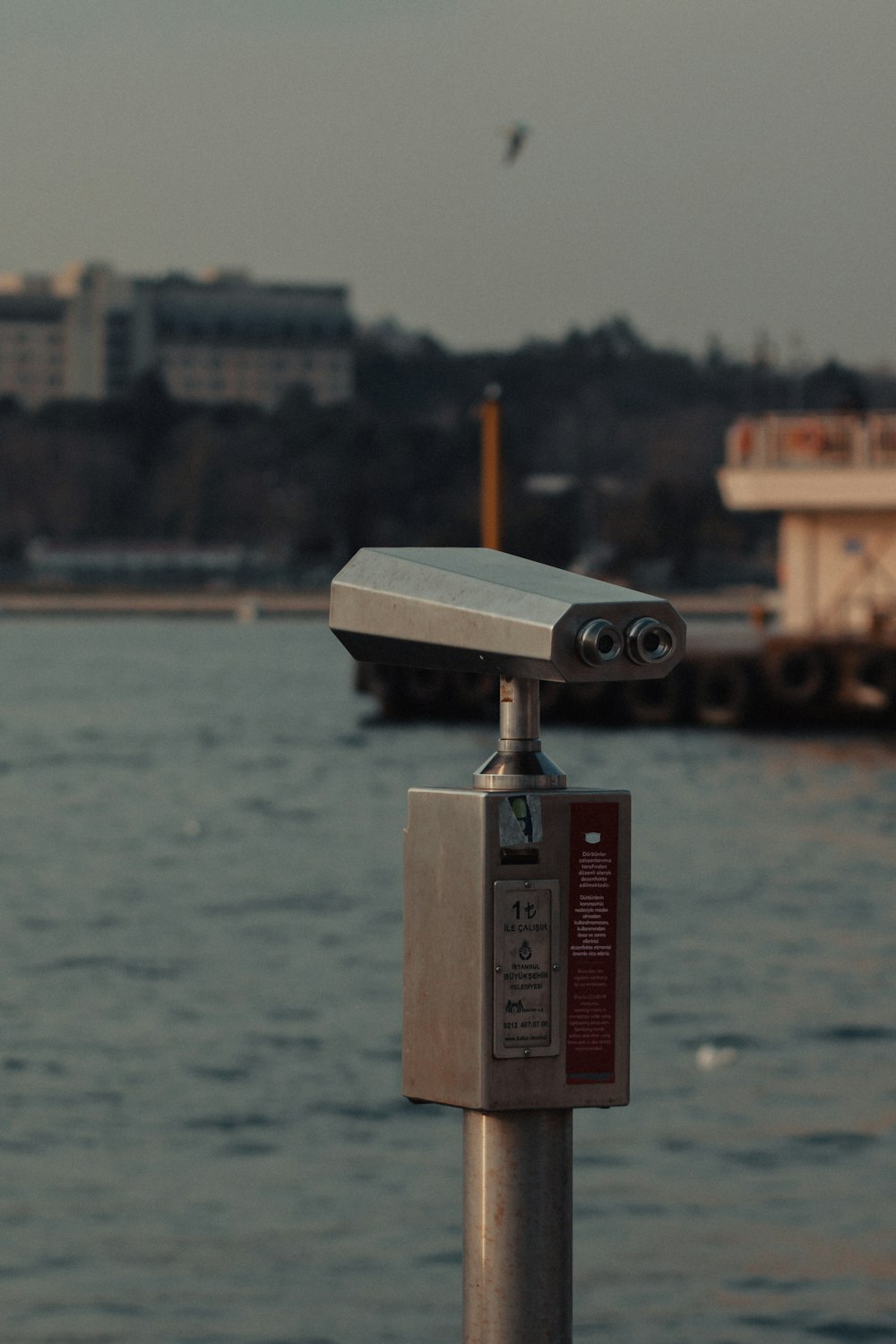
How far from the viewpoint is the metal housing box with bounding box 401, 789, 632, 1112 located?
3.65 m

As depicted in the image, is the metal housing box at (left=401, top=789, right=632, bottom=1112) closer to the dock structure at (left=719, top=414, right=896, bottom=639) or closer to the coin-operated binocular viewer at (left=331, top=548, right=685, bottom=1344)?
the coin-operated binocular viewer at (left=331, top=548, right=685, bottom=1344)

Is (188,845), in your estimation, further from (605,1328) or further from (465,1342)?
(465,1342)

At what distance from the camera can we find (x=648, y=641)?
138 inches

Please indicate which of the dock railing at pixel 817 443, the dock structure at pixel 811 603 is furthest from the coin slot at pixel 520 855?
the dock railing at pixel 817 443

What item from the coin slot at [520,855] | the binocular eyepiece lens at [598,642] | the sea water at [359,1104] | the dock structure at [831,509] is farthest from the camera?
the dock structure at [831,509]

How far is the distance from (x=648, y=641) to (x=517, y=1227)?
0.91m

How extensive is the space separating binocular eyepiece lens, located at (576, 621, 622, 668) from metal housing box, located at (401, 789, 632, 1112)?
262mm

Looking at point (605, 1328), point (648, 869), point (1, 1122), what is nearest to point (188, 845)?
point (648, 869)

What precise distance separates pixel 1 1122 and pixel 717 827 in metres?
26.4

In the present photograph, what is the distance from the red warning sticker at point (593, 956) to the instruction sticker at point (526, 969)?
0.11 ft

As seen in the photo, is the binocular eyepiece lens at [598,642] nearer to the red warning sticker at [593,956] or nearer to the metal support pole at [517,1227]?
the red warning sticker at [593,956]

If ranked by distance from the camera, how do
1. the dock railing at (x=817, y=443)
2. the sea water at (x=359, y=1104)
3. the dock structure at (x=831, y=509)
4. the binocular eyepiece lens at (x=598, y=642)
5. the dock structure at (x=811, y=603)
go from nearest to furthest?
1. the binocular eyepiece lens at (x=598, y=642)
2. the sea water at (x=359, y=1104)
3. the dock structure at (x=811, y=603)
4. the dock structure at (x=831, y=509)
5. the dock railing at (x=817, y=443)

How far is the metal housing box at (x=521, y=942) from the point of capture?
3.65 metres

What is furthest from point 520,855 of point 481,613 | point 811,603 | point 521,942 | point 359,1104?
point 811,603
